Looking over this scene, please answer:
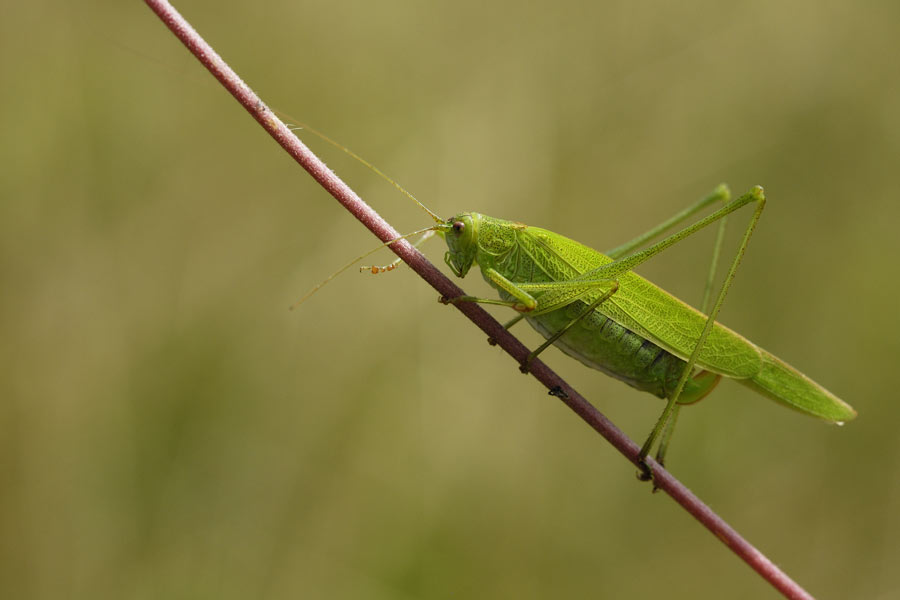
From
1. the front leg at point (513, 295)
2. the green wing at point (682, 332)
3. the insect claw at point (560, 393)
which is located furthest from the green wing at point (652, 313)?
the insect claw at point (560, 393)

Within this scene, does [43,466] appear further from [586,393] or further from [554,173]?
[554,173]

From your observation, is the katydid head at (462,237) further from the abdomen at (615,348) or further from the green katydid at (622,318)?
the abdomen at (615,348)

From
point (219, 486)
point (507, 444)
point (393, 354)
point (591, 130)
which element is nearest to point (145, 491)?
point (219, 486)

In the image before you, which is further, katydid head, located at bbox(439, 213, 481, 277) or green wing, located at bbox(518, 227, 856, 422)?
katydid head, located at bbox(439, 213, 481, 277)

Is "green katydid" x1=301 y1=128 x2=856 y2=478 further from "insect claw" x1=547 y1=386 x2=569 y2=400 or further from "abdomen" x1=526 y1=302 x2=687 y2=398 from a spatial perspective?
"insect claw" x1=547 y1=386 x2=569 y2=400

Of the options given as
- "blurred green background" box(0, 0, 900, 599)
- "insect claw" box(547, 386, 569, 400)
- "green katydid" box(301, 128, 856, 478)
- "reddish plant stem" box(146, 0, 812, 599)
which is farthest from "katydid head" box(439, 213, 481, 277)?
"blurred green background" box(0, 0, 900, 599)

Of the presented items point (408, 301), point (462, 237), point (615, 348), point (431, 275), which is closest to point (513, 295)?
point (462, 237)
